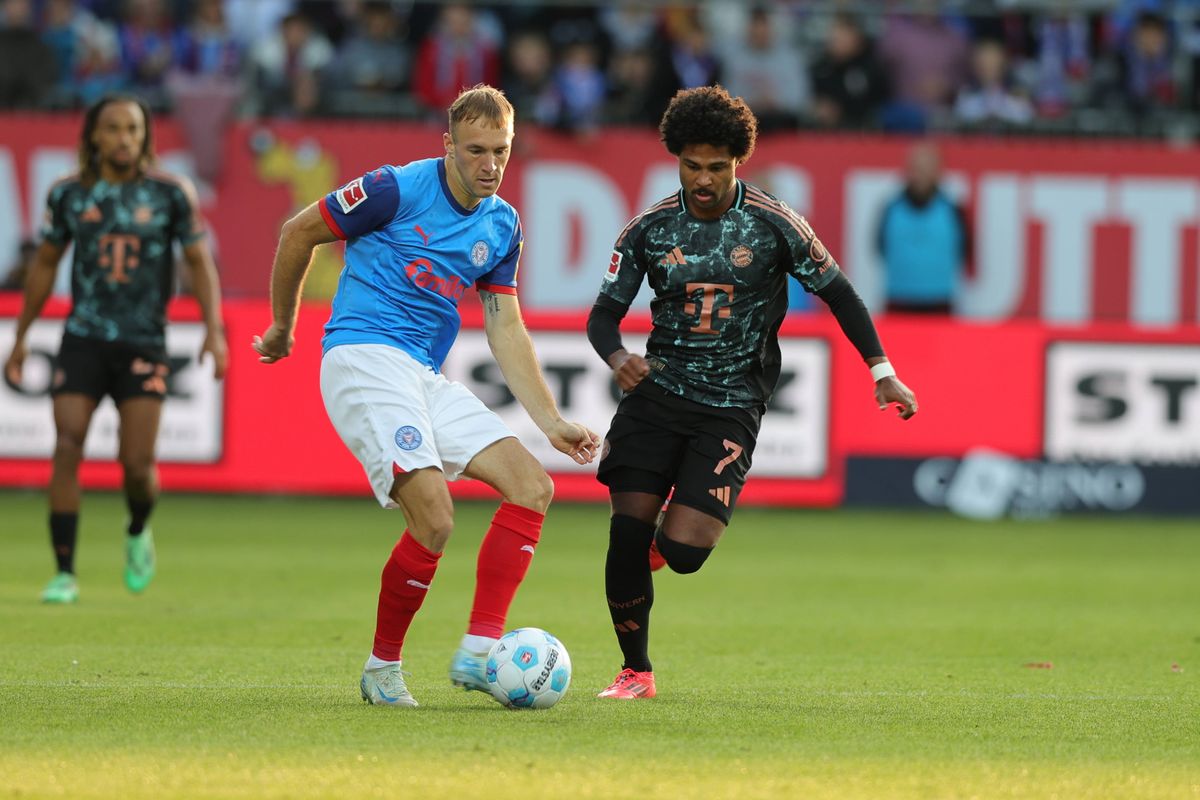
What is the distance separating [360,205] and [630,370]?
1.09 metres

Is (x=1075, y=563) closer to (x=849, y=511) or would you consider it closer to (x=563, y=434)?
(x=849, y=511)

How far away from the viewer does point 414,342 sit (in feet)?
22.1

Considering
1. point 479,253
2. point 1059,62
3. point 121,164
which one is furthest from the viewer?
point 1059,62

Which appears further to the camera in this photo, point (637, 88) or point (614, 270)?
point (637, 88)

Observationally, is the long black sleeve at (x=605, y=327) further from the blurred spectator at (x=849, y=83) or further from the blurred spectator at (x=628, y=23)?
the blurred spectator at (x=628, y=23)

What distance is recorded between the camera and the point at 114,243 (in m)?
9.74

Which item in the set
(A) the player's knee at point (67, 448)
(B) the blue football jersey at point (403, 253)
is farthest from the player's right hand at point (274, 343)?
(A) the player's knee at point (67, 448)

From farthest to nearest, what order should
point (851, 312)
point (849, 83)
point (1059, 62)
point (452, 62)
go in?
point (1059, 62) < point (849, 83) < point (452, 62) < point (851, 312)

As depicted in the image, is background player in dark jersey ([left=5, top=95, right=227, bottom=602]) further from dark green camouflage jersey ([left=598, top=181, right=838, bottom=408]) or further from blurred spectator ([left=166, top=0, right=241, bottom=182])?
blurred spectator ([left=166, top=0, right=241, bottom=182])

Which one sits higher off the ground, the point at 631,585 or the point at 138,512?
the point at 631,585

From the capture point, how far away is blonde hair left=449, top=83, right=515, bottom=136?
21.5 feet

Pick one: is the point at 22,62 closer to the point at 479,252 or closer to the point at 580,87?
the point at 580,87

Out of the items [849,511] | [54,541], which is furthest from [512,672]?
[849,511]

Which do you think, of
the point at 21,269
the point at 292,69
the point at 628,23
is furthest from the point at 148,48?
the point at 628,23
